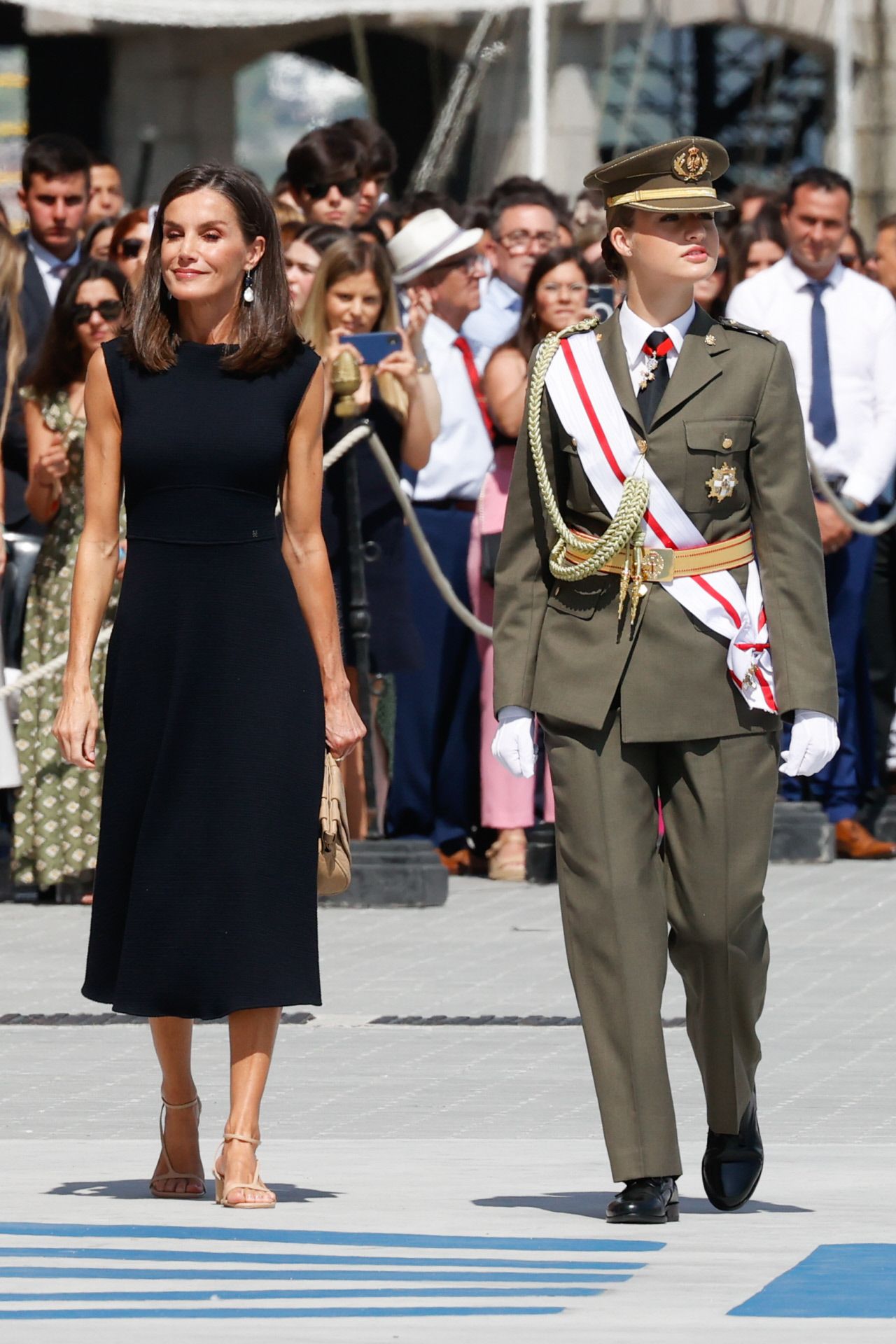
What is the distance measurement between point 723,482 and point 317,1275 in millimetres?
1609

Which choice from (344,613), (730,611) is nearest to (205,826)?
(730,611)

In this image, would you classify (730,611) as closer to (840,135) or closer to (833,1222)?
(833,1222)

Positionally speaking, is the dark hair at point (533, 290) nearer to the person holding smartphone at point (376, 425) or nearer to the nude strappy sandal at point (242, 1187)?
the person holding smartphone at point (376, 425)

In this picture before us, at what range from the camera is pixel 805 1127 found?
6.75 meters

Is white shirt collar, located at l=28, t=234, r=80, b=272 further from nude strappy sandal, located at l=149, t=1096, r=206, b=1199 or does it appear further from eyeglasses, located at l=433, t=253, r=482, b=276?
nude strappy sandal, located at l=149, t=1096, r=206, b=1199

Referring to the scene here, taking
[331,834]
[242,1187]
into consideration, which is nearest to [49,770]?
[331,834]

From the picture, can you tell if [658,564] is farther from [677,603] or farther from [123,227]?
[123,227]

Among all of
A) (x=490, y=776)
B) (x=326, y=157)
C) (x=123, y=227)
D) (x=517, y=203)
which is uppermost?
(x=326, y=157)

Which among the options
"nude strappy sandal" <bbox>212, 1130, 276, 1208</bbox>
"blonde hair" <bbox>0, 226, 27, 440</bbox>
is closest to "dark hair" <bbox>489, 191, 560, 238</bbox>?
"blonde hair" <bbox>0, 226, 27, 440</bbox>

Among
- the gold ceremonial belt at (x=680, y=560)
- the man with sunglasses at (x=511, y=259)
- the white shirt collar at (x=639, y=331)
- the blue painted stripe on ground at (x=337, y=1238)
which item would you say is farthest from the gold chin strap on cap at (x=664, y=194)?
the man with sunglasses at (x=511, y=259)

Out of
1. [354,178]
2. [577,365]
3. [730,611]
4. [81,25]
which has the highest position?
[81,25]

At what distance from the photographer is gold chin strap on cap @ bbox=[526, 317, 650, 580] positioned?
19.0 feet

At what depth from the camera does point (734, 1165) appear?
19.1 feet

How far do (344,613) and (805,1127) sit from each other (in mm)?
3978
